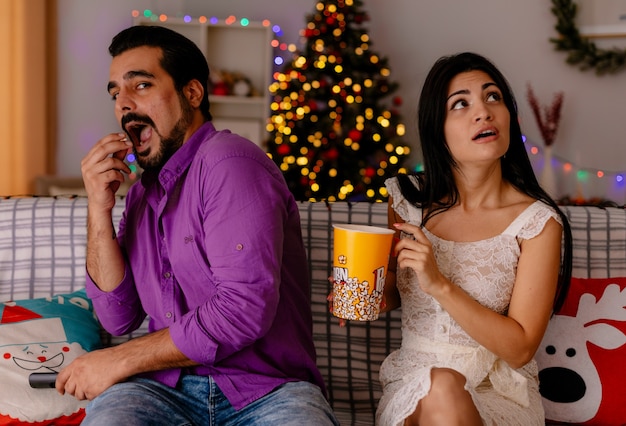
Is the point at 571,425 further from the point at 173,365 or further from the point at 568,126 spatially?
the point at 568,126

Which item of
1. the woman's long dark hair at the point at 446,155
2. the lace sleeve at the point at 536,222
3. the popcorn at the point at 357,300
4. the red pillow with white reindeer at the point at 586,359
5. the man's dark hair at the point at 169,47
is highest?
the man's dark hair at the point at 169,47

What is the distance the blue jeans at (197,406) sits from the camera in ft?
4.40

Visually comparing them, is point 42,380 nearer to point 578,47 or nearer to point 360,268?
point 360,268

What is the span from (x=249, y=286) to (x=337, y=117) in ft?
10.4

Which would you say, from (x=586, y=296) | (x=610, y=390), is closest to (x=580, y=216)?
(x=586, y=296)

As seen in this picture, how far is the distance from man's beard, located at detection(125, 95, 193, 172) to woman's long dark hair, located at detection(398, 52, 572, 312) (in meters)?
0.58

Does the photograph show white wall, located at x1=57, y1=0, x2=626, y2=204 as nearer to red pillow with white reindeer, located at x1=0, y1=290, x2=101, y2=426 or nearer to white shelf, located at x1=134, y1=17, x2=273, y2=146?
white shelf, located at x1=134, y1=17, x2=273, y2=146

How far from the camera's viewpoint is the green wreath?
4965 millimetres

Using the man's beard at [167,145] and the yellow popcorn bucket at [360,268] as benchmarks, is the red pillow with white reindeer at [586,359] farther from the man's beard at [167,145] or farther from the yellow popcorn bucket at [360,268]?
the man's beard at [167,145]

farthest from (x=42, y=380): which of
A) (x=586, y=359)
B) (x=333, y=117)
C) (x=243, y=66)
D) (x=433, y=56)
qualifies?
(x=433, y=56)

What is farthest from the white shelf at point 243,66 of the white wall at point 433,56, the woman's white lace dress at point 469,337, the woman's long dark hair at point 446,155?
the woman's white lace dress at point 469,337

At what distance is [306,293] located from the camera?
1.60 m

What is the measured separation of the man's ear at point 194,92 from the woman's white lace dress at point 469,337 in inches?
25.5

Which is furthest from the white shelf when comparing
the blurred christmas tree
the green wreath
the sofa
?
the sofa
